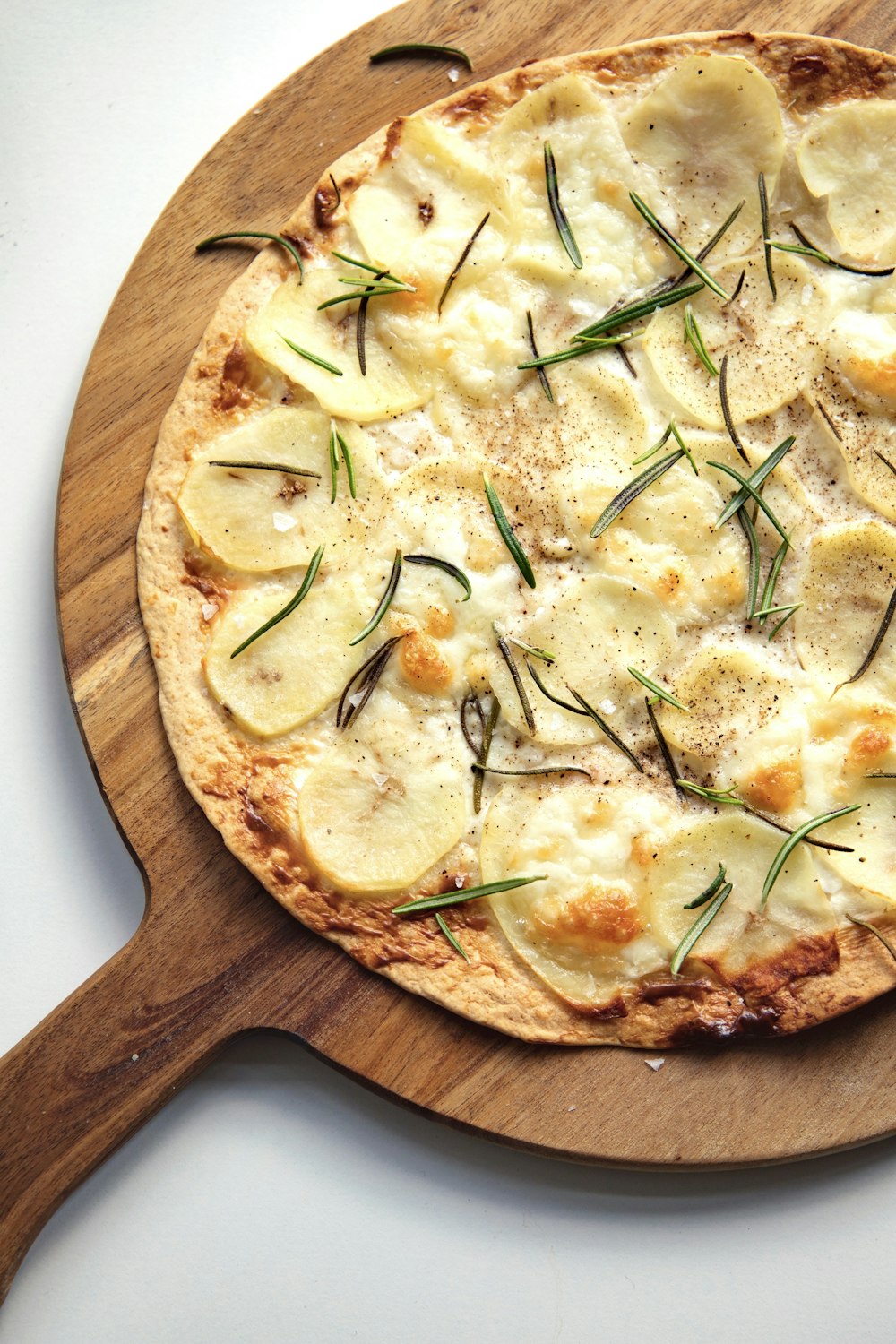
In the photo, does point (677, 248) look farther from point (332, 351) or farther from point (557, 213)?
point (332, 351)

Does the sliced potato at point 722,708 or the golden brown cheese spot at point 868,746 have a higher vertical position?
the sliced potato at point 722,708

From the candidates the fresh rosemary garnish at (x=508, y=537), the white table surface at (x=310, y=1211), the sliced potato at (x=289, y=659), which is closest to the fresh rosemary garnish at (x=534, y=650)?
the fresh rosemary garnish at (x=508, y=537)

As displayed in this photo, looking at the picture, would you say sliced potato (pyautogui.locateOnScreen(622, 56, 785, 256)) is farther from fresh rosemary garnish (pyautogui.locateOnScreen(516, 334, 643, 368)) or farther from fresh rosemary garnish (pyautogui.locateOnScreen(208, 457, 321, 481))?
fresh rosemary garnish (pyautogui.locateOnScreen(208, 457, 321, 481))

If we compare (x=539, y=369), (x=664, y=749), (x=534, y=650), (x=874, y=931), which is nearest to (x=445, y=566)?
(x=534, y=650)

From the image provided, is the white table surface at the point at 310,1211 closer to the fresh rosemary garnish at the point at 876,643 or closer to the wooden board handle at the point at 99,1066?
the wooden board handle at the point at 99,1066

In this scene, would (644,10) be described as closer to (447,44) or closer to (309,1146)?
(447,44)

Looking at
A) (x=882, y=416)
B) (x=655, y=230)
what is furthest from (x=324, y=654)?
(x=882, y=416)

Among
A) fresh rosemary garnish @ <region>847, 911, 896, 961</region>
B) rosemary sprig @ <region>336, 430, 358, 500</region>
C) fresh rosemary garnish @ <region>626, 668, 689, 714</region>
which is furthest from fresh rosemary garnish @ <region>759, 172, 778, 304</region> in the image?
fresh rosemary garnish @ <region>847, 911, 896, 961</region>
